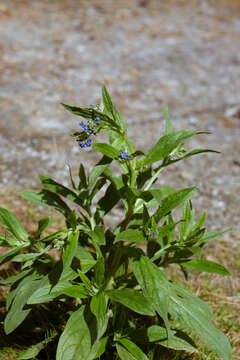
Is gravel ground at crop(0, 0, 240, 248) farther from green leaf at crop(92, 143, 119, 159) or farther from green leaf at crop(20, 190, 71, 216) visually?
green leaf at crop(92, 143, 119, 159)

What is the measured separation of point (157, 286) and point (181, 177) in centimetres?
249

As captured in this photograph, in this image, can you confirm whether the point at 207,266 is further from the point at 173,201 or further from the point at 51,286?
the point at 51,286

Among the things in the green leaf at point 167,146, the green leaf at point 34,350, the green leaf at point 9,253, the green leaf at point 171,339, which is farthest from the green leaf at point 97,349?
the green leaf at point 167,146

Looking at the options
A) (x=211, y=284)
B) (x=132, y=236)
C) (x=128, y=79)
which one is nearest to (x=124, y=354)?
(x=132, y=236)

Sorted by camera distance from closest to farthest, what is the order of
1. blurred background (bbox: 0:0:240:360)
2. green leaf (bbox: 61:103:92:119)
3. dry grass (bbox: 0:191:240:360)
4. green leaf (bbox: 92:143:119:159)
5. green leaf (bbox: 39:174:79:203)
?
green leaf (bbox: 61:103:92:119) → green leaf (bbox: 92:143:119:159) → green leaf (bbox: 39:174:79:203) → dry grass (bbox: 0:191:240:360) → blurred background (bbox: 0:0:240:360)

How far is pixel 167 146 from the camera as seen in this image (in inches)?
83.1

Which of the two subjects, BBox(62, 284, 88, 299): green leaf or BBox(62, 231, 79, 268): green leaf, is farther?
BBox(62, 284, 88, 299): green leaf

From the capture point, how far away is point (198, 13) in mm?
8266

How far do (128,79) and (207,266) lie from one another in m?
4.17

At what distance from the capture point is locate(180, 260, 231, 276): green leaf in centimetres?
230

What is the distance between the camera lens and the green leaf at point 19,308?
2148 mm

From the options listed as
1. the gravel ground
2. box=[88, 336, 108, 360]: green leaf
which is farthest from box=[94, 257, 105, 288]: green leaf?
the gravel ground

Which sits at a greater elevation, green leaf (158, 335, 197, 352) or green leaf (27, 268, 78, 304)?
green leaf (27, 268, 78, 304)

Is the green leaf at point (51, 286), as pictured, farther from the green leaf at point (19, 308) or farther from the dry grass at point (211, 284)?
the dry grass at point (211, 284)
